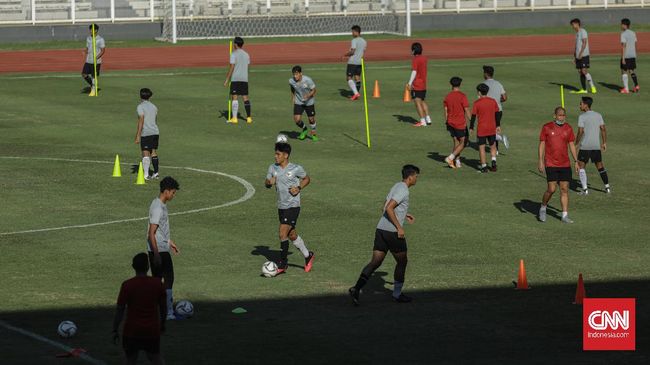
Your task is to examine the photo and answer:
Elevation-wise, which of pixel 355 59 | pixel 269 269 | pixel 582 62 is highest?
pixel 355 59

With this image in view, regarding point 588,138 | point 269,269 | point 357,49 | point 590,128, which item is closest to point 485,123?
point 588,138

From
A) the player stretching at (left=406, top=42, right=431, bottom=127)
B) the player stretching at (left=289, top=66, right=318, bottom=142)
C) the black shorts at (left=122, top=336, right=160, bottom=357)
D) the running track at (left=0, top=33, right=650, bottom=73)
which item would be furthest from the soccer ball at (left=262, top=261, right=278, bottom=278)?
the running track at (left=0, top=33, right=650, bottom=73)

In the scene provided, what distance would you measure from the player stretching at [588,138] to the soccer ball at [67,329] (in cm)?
1367

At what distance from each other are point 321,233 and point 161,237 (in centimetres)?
648

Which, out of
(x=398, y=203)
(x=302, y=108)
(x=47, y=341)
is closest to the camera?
(x=47, y=341)

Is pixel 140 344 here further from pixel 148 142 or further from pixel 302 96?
pixel 302 96

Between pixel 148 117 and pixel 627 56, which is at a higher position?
pixel 627 56

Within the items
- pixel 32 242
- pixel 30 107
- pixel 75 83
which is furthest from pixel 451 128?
pixel 75 83

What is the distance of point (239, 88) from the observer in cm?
3834

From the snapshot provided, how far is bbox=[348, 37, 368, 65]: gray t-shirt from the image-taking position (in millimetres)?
43281

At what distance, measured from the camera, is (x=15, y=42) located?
6006cm

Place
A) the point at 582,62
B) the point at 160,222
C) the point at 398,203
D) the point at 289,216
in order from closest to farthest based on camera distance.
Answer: the point at 160,222, the point at 398,203, the point at 289,216, the point at 582,62

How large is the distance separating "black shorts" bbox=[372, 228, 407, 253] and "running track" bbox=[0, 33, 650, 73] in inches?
1294

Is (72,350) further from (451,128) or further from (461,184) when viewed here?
(451,128)
